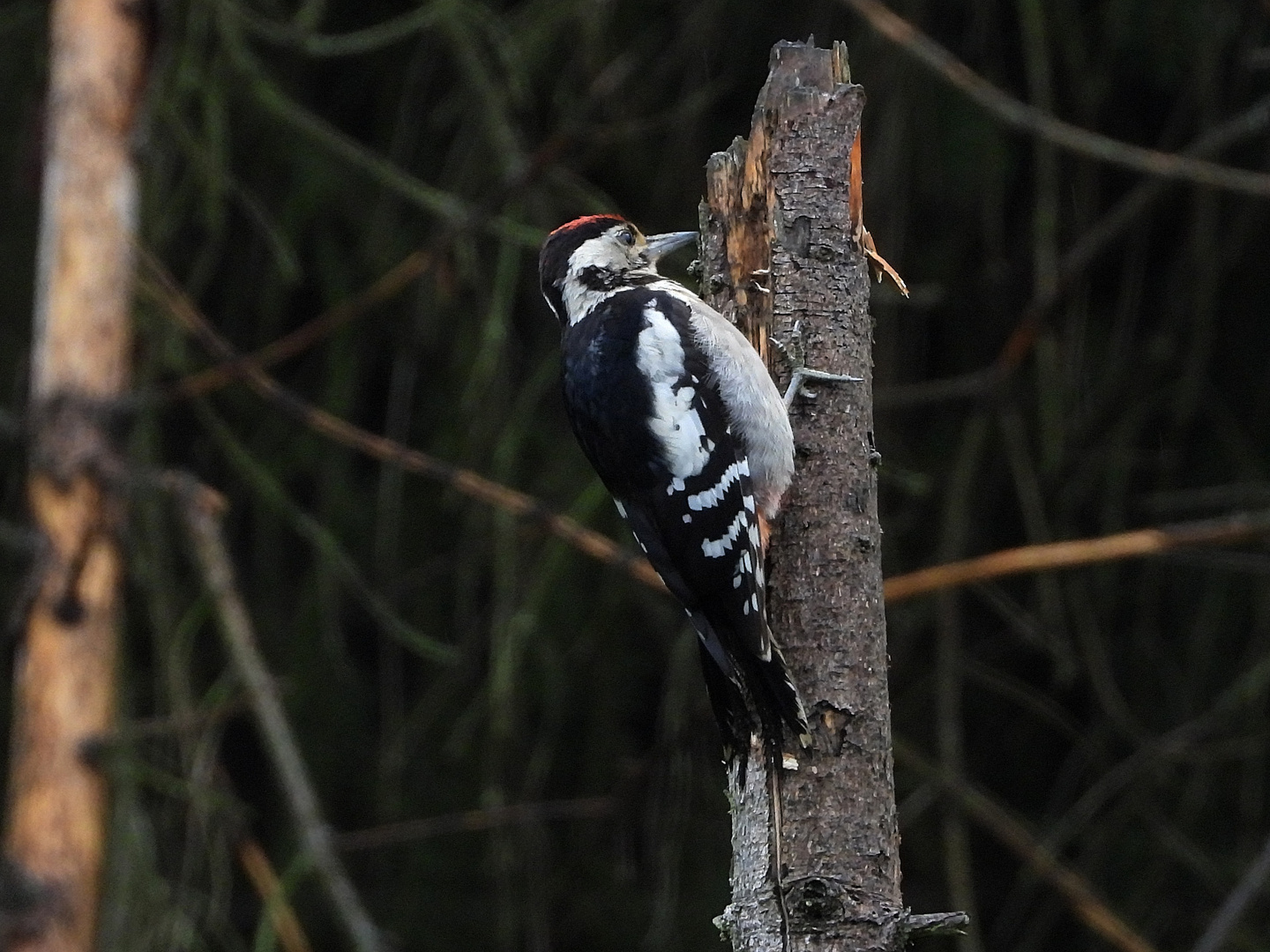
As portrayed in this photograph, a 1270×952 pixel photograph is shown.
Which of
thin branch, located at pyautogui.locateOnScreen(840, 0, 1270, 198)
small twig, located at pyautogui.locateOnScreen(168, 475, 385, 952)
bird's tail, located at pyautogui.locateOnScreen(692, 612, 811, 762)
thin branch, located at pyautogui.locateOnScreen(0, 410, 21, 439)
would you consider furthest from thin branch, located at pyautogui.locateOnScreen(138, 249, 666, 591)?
thin branch, located at pyautogui.locateOnScreen(840, 0, 1270, 198)

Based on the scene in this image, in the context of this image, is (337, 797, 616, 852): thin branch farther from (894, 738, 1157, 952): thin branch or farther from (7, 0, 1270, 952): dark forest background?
(894, 738, 1157, 952): thin branch

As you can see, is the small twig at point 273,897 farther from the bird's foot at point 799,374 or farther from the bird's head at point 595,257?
the bird's foot at point 799,374

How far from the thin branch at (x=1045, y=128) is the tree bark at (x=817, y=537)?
79 centimetres

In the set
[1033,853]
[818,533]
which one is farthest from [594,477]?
[818,533]

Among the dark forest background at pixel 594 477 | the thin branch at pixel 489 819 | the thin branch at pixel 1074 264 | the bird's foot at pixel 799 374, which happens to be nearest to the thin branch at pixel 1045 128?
the thin branch at pixel 1074 264

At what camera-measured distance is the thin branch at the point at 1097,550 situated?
11.0 feet

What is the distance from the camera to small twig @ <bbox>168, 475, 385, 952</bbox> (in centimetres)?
361

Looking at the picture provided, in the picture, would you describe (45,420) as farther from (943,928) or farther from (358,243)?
(943,928)

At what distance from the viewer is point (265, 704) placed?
3.75 metres

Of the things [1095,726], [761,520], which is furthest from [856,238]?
[1095,726]

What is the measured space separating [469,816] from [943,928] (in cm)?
Answer: 167

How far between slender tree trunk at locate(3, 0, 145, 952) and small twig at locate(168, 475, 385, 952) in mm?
178

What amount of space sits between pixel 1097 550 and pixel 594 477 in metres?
1.36

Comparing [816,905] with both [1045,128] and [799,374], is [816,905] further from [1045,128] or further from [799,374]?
[1045,128]
